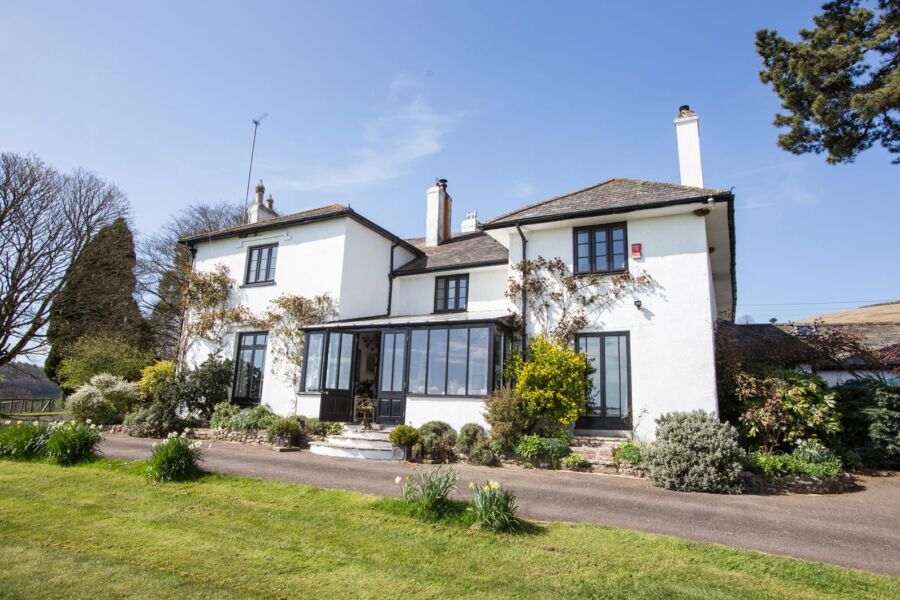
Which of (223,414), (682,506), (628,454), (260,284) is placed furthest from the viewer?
(260,284)

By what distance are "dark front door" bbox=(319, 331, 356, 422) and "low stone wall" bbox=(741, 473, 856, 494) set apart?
1111cm

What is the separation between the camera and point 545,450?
11547 millimetres

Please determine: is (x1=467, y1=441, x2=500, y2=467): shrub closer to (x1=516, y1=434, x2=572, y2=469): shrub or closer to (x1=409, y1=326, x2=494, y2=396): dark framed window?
(x1=516, y1=434, x2=572, y2=469): shrub

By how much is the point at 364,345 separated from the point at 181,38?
10450mm

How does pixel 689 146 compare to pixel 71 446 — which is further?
pixel 689 146

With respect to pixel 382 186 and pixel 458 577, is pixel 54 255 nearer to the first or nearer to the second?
pixel 382 186

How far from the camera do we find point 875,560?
18.1ft

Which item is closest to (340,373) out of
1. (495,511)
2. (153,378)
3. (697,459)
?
(153,378)

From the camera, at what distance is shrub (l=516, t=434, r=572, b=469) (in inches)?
452

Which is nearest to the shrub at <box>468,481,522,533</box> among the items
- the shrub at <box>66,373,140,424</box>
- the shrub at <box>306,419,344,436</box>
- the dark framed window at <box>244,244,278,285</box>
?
the shrub at <box>306,419,344,436</box>

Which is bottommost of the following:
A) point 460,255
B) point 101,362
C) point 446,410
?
point 446,410

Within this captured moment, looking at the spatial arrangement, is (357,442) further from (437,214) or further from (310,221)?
(437,214)

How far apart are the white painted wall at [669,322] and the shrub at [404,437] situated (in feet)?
18.5

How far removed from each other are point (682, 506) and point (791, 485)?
3751 mm
